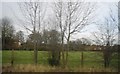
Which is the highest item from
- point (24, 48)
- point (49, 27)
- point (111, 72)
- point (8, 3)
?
point (8, 3)

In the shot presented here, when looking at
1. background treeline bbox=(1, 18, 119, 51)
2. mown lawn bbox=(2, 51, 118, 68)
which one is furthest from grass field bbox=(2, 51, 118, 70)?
background treeline bbox=(1, 18, 119, 51)

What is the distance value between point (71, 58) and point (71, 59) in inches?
1.6

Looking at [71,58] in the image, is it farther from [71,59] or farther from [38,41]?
[38,41]

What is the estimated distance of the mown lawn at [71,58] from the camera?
714 cm

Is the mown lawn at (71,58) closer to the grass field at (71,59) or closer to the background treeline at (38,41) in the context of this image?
the grass field at (71,59)

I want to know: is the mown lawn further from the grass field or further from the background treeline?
the background treeline

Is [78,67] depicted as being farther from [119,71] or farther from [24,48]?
[24,48]

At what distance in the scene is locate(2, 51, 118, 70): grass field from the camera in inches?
280

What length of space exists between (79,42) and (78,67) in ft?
2.67

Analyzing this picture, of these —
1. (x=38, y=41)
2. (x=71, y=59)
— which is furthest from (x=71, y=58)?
(x=38, y=41)

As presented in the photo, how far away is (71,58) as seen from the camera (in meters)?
7.48

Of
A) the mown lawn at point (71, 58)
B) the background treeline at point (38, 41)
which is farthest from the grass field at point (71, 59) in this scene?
the background treeline at point (38, 41)

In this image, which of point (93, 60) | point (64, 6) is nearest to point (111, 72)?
point (93, 60)

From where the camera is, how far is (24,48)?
7125 millimetres
